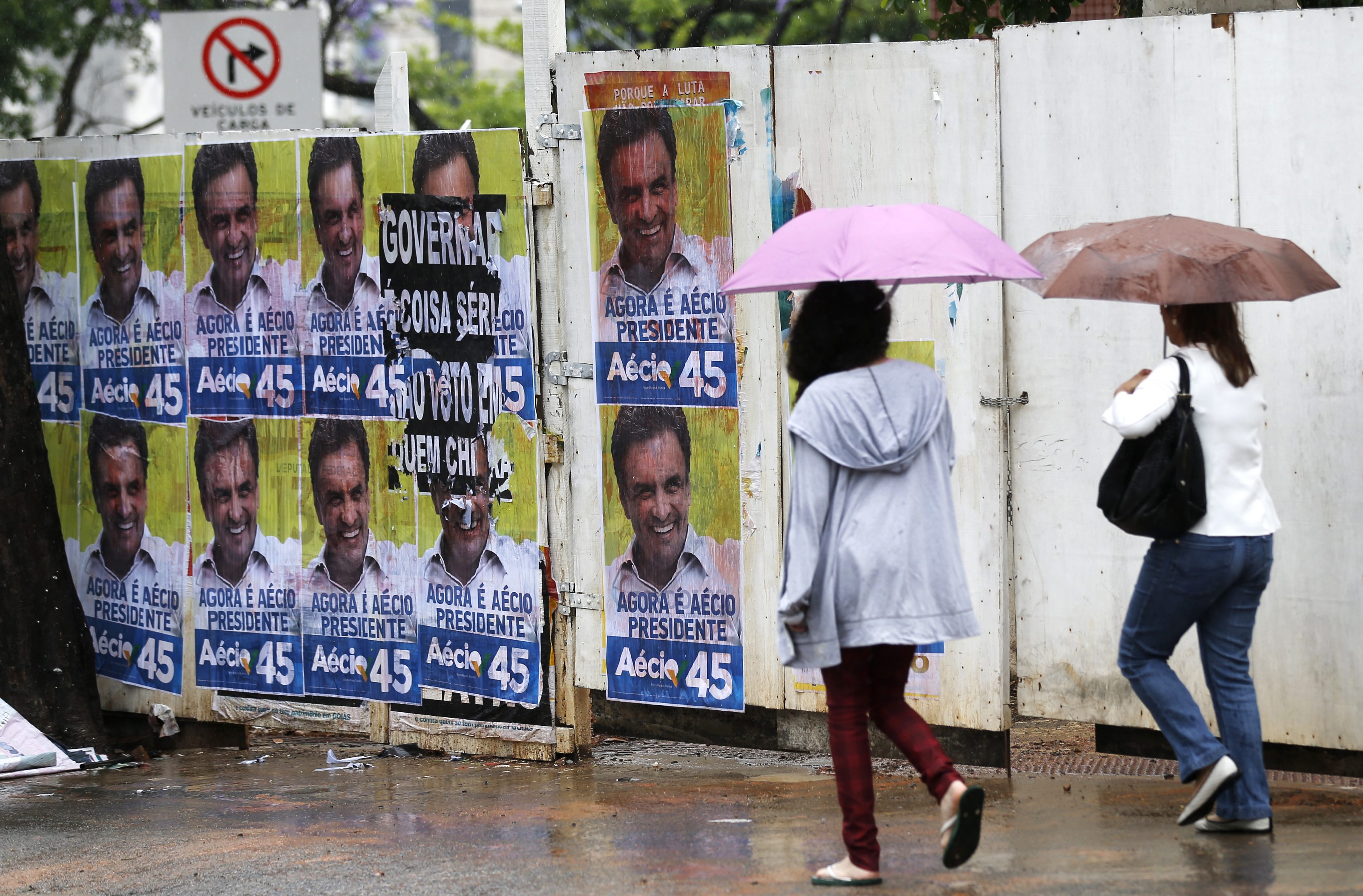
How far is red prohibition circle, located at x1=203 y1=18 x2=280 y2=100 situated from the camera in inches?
428

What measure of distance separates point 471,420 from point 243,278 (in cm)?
129

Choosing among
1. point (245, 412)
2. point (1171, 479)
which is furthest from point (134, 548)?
point (1171, 479)

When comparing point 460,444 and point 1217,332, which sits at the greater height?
point 1217,332

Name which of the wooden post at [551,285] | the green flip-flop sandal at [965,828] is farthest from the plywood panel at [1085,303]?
the wooden post at [551,285]

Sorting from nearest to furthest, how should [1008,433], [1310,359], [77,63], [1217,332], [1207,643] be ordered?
[1217,332] < [1207,643] < [1310,359] < [1008,433] < [77,63]

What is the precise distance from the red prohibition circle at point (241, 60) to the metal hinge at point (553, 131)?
5.52 metres

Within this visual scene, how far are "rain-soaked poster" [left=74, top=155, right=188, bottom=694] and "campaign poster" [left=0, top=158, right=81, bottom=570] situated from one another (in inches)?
2.5

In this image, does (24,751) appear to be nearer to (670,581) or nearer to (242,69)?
(670,581)

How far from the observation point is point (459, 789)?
5.98 m

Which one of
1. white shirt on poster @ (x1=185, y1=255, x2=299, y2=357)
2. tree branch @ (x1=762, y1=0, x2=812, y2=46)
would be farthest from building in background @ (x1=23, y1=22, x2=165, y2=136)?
white shirt on poster @ (x1=185, y1=255, x2=299, y2=357)

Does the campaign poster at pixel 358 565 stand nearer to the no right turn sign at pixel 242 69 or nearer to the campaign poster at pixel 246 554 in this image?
the campaign poster at pixel 246 554

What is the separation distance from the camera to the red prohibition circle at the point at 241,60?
10.9 meters

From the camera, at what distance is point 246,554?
6848 millimetres

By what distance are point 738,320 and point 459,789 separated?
2052 millimetres
